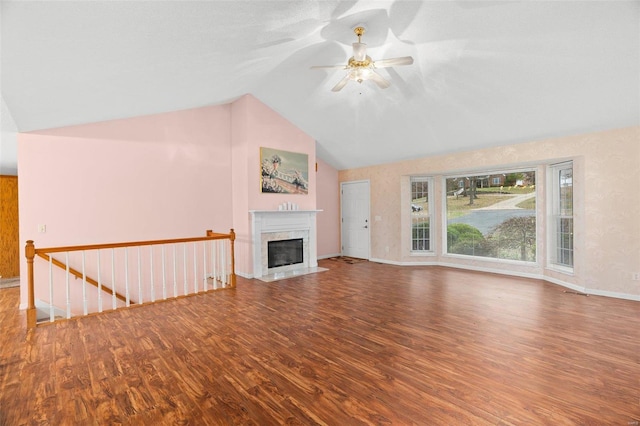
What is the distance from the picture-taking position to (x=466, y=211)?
247 inches

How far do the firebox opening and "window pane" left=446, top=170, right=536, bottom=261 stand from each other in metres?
3.28

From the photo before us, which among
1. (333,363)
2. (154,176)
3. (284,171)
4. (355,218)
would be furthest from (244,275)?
(333,363)

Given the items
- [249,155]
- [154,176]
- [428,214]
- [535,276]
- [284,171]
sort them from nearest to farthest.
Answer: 1. [154,176]
2. [535,276]
3. [249,155]
4. [284,171]
5. [428,214]

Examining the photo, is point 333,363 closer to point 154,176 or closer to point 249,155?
point 249,155

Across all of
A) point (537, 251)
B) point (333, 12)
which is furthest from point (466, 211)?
point (333, 12)

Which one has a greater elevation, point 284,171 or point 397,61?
point 397,61

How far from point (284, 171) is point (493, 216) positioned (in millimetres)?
4246

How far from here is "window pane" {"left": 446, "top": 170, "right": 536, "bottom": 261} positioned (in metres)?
5.48

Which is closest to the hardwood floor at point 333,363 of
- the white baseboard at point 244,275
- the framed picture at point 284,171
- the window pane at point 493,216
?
the white baseboard at point 244,275

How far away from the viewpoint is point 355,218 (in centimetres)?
780

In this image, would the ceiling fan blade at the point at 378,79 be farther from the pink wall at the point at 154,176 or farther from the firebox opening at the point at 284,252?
the firebox opening at the point at 284,252

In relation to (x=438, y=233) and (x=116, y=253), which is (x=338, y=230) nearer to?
(x=438, y=233)

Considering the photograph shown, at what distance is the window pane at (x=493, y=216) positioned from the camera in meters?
5.48

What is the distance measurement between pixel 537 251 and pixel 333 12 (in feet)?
16.9
